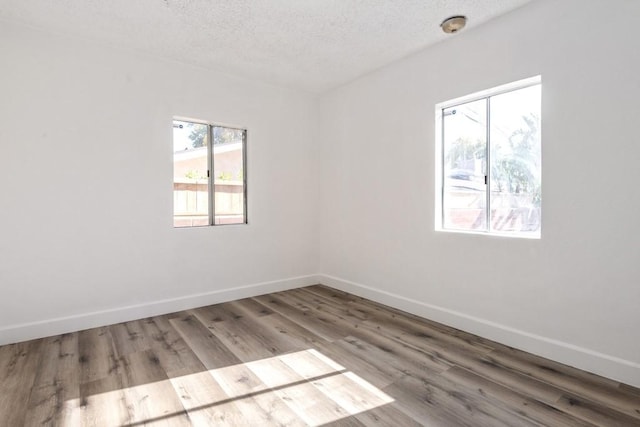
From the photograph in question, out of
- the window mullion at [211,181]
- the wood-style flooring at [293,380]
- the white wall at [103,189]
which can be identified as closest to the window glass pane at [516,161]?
the wood-style flooring at [293,380]

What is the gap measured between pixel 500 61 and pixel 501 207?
3.83 feet

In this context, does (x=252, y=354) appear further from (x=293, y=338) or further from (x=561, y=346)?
(x=561, y=346)

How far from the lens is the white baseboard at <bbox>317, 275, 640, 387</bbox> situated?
2096 millimetres

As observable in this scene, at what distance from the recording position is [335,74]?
3859 millimetres

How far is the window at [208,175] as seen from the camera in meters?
A: 3.57

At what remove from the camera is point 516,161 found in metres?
2.69

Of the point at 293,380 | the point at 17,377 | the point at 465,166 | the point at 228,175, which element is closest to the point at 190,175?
the point at 228,175

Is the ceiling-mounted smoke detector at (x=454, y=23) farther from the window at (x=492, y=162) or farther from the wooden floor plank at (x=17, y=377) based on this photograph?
the wooden floor plank at (x=17, y=377)

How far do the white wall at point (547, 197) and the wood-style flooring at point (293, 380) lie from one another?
0.27m

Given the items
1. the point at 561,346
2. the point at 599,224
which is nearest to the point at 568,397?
the point at 561,346

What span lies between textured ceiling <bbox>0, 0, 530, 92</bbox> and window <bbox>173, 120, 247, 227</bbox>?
742mm

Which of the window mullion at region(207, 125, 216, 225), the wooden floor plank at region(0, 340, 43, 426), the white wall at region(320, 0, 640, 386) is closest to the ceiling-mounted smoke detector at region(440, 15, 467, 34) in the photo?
the white wall at region(320, 0, 640, 386)

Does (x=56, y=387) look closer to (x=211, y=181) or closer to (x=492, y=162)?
(x=211, y=181)

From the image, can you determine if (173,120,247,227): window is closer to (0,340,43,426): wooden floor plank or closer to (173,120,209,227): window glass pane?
(173,120,209,227): window glass pane
